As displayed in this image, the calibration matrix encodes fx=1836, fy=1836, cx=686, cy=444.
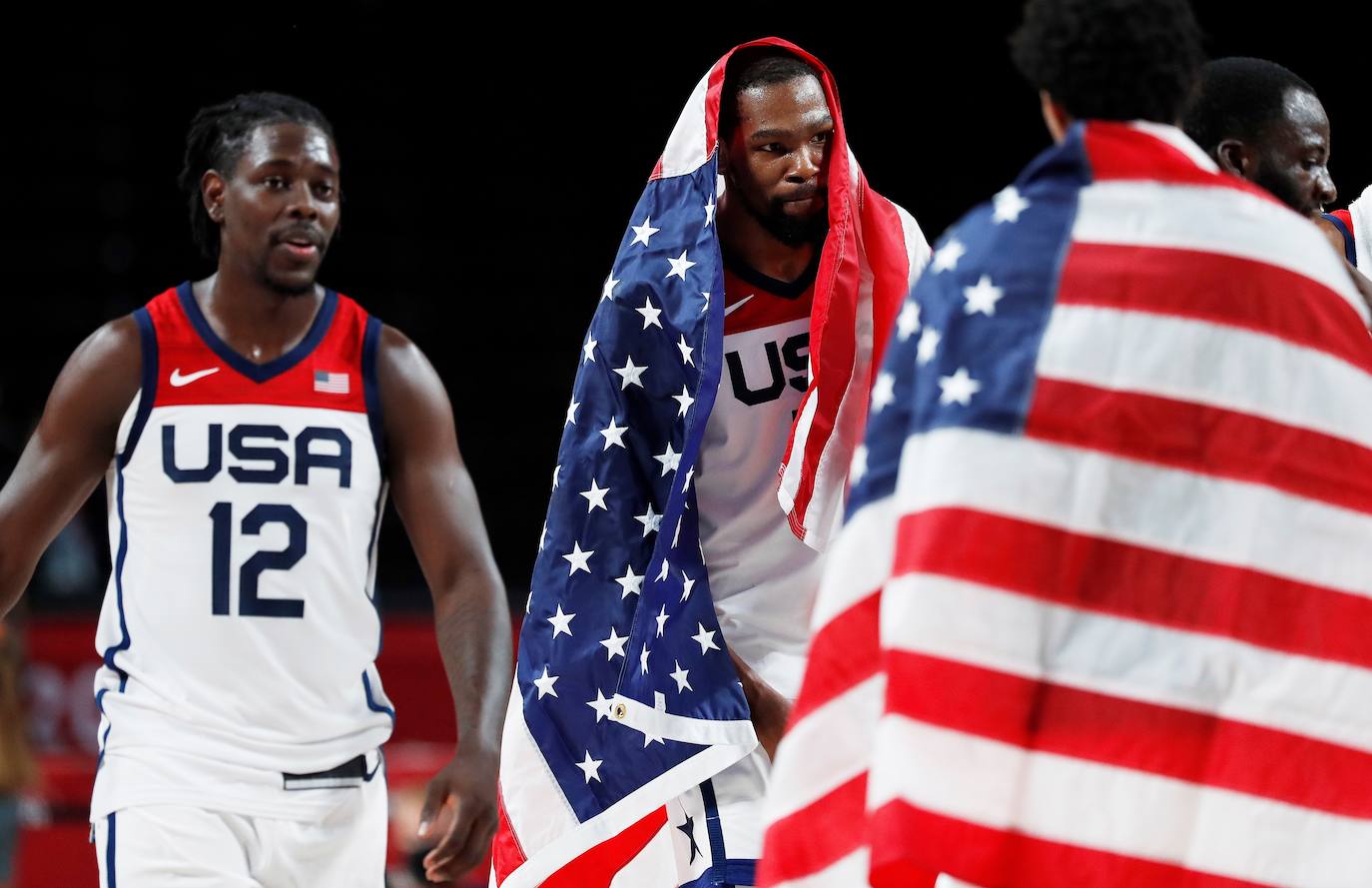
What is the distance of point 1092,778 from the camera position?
7.44 ft

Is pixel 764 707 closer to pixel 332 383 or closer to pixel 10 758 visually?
pixel 332 383

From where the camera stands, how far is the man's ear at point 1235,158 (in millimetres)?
3260

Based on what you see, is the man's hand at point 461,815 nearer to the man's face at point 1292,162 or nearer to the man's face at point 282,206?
the man's face at point 282,206

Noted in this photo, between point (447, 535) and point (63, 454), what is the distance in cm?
84

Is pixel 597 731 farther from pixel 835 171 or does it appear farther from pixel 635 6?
pixel 635 6

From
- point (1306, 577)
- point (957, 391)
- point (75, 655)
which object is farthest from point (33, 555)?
point (75, 655)

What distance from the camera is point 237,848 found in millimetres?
3752

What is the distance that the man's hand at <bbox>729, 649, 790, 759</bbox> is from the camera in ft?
11.8

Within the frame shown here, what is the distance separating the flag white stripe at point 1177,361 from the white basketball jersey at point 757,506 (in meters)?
Answer: 1.43

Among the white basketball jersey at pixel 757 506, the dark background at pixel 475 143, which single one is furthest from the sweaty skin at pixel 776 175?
the dark background at pixel 475 143

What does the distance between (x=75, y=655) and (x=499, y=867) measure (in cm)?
491

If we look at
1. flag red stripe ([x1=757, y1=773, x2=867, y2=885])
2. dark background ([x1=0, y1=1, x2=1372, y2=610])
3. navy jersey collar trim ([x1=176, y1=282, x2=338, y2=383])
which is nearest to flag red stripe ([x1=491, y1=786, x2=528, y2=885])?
navy jersey collar trim ([x1=176, y1=282, x2=338, y2=383])

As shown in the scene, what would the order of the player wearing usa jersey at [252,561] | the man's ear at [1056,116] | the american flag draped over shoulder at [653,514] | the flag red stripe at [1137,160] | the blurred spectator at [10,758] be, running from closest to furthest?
the flag red stripe at [1137,160] → the man's ear at [1056,116] → the american flag draped over shoulder at [653,514] → the player wearing usa jersey at [252,561] → the blurred spectator at [10,758]

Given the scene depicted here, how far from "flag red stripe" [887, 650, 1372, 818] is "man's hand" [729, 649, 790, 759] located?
4.35 ft
